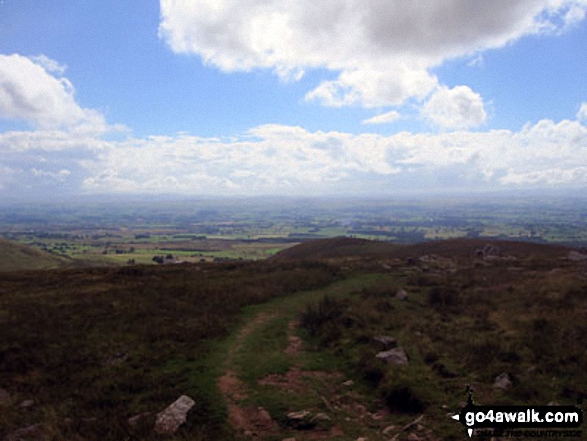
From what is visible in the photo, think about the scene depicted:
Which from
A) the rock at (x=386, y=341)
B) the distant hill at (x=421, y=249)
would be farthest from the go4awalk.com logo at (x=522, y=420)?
the distant hill at (x=421, y=249)

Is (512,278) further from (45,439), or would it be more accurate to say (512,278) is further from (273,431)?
(45,439)

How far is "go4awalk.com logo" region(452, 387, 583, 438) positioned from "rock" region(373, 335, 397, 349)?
599 cm

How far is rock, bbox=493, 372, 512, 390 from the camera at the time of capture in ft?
40.6

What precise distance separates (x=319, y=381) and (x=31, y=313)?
1895 centimetres

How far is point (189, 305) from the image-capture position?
25266 mm

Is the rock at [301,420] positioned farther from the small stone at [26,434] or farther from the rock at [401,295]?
the rock at [401,295]

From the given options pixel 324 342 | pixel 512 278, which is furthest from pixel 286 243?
pixel 324 342

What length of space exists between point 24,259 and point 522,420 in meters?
129

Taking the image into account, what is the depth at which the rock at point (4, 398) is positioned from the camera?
12520mm

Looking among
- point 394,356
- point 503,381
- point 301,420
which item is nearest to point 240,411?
point 301,420

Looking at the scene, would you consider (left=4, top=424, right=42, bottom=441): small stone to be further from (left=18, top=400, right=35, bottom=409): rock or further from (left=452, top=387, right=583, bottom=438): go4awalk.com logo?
(left=452, top=387, right=583, bottom=438): go4awalk.com logo

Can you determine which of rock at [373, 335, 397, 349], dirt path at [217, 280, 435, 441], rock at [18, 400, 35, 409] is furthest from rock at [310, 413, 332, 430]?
rock at [18, 400, 35, 409]

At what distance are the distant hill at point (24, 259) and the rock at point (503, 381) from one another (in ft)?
375

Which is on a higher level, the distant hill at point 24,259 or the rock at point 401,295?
the rock at point 401,295
